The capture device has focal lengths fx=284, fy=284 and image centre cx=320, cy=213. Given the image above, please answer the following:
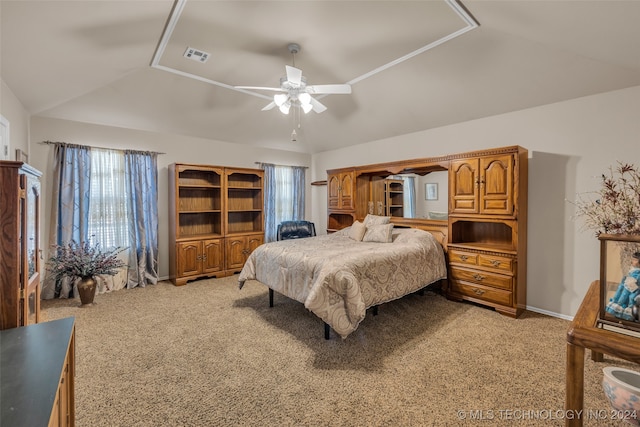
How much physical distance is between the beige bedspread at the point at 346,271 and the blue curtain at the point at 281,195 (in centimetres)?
219

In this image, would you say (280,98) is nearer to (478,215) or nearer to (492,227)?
(478,215)

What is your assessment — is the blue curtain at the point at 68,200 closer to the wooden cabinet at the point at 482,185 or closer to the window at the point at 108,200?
the window at the point at 108,200

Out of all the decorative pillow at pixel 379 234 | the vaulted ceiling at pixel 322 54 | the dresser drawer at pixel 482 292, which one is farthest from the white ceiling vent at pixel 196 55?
the dresser drawer at pixel 482 292

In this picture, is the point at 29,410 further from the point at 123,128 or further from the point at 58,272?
the point at 123,128

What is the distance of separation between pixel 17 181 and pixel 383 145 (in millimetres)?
4797

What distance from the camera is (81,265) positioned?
3.70 meters

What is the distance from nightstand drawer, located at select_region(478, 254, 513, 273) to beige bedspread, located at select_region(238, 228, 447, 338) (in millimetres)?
482

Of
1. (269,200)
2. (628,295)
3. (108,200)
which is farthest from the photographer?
(269,200)

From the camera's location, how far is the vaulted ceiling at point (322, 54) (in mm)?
2262

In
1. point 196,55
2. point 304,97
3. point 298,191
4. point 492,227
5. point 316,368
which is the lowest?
point 316,368

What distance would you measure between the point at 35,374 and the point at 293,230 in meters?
4.53

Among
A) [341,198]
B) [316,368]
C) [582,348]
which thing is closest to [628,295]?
[582,348]

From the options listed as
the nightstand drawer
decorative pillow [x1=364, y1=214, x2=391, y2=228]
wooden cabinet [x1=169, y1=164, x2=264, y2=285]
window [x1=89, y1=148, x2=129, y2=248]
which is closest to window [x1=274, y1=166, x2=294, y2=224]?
wooden cabinet [x1=169, y1=164, x2=264, y2=285]

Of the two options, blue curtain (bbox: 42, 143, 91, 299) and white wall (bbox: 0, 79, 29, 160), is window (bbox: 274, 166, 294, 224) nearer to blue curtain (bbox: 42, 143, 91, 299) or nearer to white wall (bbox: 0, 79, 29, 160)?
blue curtain (bbox: 42, 143, 91, 299)
